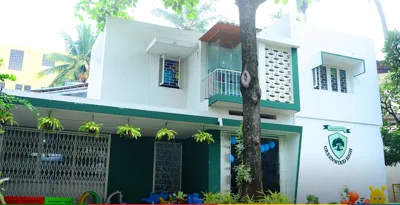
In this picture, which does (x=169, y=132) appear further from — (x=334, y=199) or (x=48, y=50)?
(x=48, y=50)

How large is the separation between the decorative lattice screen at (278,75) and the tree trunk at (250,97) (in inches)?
105

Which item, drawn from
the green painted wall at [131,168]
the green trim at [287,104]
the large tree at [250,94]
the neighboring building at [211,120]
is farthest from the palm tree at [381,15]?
the green painted wall at [131,168]

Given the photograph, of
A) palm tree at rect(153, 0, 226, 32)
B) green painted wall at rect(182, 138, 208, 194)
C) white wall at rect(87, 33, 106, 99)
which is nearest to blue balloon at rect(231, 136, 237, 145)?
green painted wall at rect(182, 138, 208, 194)

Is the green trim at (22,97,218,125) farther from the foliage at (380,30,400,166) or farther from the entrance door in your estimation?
the foliage at (380,30,400,166)

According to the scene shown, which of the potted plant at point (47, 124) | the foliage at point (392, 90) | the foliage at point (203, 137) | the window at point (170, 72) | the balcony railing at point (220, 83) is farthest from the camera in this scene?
the foliage at point (392, 90)

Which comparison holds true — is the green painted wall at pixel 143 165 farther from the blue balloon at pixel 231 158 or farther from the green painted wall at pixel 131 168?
the blue balloon at pixel 231 158

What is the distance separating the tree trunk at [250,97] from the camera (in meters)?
6.60

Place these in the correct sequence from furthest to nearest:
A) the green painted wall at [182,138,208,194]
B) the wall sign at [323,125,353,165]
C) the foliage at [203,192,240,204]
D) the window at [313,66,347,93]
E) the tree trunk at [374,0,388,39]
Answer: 1. the tree trunk at [374,0,388,39]
2. the window at [313,66,347,93]
3. the wall sign at [323,125,353,165]
4. the green painted wall at [182,138,208,194]
5. the foliage at [203,192,240,204]

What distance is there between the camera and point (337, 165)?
33.5 feet

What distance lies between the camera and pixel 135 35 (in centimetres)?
1026

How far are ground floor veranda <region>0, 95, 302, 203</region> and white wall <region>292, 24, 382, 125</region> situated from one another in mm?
1206

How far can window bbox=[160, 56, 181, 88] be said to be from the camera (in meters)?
10.3

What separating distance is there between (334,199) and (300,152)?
64.7 inches

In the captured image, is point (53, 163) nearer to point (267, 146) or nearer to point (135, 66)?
point (135, 66)
